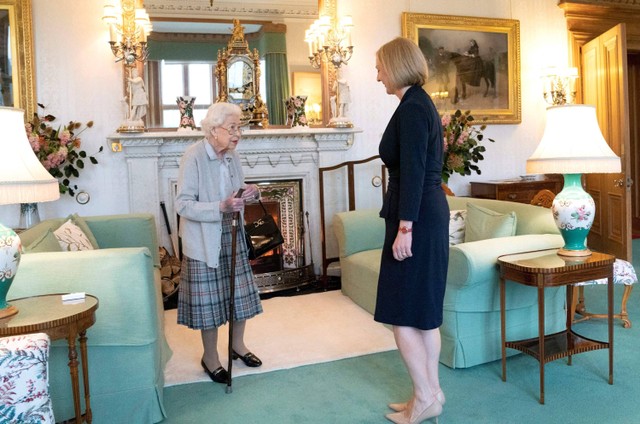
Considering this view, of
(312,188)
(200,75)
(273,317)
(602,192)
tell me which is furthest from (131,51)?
(602,192)

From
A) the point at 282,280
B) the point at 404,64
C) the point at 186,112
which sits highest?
the point at 186,112

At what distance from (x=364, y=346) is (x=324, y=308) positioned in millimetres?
937

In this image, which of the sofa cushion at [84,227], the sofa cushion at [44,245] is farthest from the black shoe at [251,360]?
the sofa cushion at [84,227]

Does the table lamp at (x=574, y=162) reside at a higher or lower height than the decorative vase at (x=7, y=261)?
higher

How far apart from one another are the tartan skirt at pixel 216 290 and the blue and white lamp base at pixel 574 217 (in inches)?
63.7

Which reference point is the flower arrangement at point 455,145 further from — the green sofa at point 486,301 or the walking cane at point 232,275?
the walking cane at point 232,275

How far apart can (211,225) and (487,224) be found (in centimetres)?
171

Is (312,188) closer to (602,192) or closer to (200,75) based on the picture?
(200,75)

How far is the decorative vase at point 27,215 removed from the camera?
14.3 feet

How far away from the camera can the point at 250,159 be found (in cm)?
524

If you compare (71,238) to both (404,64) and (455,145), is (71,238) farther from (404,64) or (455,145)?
(455,145)

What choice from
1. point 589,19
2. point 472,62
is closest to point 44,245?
point 472,62

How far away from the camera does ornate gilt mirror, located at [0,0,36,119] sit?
464 cm

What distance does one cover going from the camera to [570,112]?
298cm
